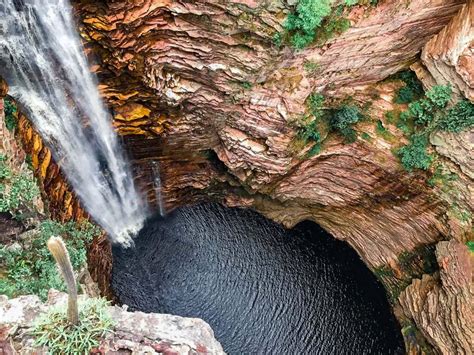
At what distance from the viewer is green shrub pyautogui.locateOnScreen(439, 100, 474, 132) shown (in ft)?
35.6

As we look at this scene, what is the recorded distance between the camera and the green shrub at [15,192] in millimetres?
8969

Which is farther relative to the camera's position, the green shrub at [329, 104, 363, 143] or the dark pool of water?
the dark pool of water

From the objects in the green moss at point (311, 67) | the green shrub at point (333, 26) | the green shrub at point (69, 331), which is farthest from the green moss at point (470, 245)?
the green shrub at point (69, 331)

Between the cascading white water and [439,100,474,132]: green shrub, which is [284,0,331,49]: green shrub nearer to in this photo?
[439,100,474,132]: green shrub

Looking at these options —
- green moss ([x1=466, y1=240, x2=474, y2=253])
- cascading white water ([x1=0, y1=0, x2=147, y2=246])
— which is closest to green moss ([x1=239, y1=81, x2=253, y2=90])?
cascading white water ([x1=0, y1=0, x2=147, y2=246])

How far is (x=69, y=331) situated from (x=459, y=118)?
1054 cm

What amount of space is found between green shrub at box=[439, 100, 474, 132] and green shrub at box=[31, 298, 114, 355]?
10.0 m

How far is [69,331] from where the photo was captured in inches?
206

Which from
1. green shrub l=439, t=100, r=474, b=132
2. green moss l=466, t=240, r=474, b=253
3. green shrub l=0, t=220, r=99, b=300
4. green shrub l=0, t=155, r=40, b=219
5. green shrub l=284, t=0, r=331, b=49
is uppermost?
green shrub l=284, t=0, r=331, b=49

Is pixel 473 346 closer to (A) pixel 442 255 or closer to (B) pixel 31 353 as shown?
(A) pixel 442 255

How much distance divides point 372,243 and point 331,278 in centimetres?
201

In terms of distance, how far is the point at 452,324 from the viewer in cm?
1148

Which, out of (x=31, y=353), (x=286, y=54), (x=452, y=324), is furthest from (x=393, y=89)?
(x=31, y=353)

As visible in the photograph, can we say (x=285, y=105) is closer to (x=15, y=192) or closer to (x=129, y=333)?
(x=15, y=192)
